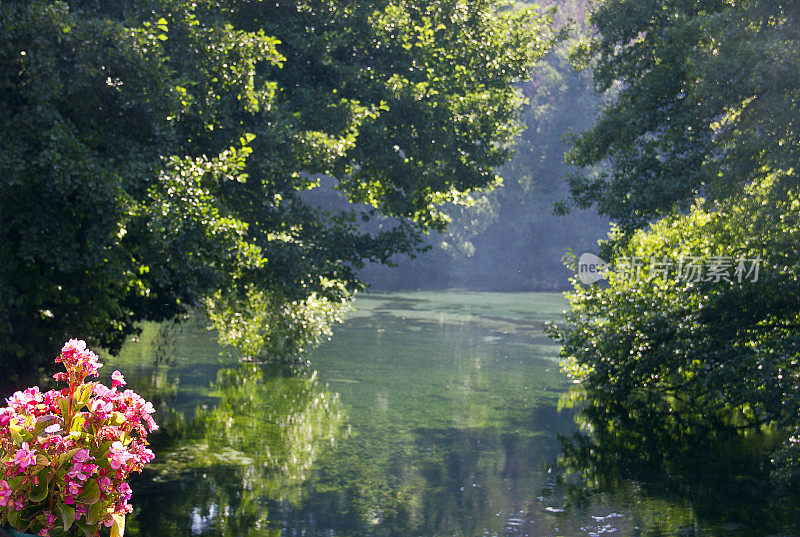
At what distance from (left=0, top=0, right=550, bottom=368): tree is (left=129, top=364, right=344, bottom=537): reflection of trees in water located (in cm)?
246

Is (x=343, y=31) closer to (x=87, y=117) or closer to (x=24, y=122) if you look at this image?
(x=87, y=117)

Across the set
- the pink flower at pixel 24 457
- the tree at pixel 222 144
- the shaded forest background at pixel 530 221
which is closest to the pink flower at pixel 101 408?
the pink flower at pixel 24 457

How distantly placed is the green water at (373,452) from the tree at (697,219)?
228cm

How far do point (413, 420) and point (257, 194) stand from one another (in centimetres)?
690

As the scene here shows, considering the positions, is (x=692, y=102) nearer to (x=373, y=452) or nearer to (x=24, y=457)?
(x=373, y=452)

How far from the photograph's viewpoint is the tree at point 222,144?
1299 centimetres

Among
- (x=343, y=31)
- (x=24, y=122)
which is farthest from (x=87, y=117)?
(x=343, y=31)

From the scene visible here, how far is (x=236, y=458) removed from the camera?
16.8 metres

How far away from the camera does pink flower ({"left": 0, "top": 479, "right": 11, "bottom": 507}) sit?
19.2ft

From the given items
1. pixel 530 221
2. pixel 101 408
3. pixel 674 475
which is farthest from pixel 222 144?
pixel 530 221

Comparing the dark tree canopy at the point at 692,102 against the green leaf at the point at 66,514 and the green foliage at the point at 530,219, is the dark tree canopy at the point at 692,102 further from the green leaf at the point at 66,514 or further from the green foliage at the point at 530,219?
the green foliage at the point at 530,219

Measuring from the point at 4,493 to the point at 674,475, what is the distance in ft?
44.8

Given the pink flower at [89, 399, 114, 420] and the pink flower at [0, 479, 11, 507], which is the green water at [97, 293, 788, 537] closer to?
the pink flower at [89, 399, 114, 420]

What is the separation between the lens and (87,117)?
14375 mm
